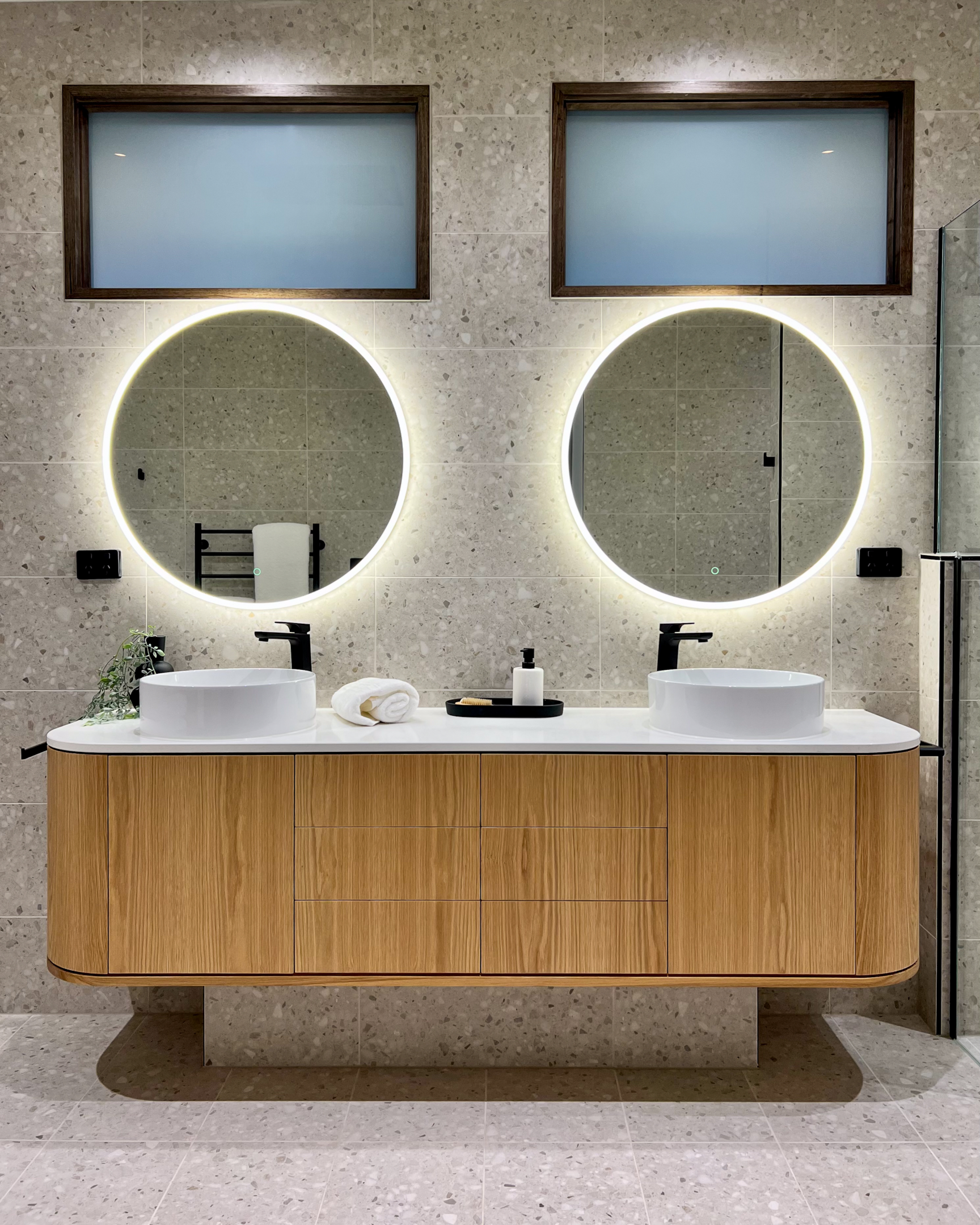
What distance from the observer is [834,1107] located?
78.7 inches

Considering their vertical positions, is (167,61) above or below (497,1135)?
above

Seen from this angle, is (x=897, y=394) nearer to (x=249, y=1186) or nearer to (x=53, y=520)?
(x=53, y=520)

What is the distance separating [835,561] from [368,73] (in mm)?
1800

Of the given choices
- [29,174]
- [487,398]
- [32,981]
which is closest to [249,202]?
[29,174]

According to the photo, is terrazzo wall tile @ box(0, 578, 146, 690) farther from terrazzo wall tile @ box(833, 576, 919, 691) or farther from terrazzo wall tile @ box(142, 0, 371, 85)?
terrazzo wall tile @ box(833, 576, 919, 691)

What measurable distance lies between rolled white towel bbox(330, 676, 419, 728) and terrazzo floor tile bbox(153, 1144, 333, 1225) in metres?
0.91

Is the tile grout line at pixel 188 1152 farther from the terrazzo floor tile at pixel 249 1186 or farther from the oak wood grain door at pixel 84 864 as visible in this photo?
the oak wood grain door at pixel 84 864

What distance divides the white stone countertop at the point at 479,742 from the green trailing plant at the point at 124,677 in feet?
0.43

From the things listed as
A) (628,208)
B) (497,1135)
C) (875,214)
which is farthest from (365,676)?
(875,214)

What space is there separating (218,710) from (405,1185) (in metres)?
1.02

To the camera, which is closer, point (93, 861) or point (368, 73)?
point (93, 861)

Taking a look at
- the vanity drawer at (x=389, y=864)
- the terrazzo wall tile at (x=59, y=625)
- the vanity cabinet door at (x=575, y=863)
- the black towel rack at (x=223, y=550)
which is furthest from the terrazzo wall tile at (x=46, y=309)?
the vanity cabinet door at (x=575, y=863)

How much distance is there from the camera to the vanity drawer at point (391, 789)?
6.39 feet

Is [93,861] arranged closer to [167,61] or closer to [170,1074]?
[170,1074]
